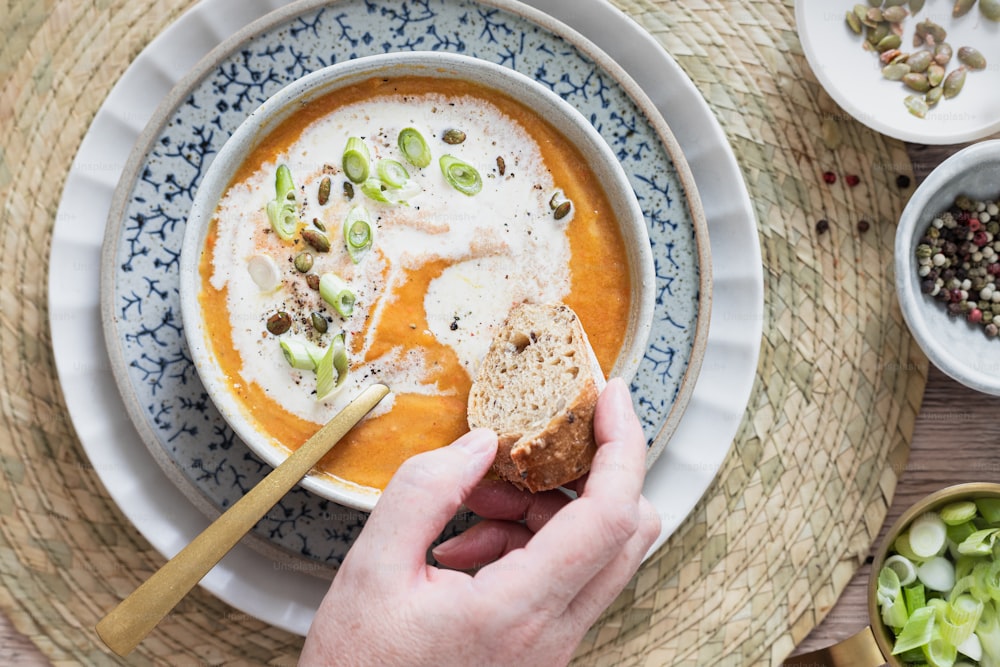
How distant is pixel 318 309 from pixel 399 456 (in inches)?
21.0

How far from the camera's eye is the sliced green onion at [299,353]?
2.66 metres

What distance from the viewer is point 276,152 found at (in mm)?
2758

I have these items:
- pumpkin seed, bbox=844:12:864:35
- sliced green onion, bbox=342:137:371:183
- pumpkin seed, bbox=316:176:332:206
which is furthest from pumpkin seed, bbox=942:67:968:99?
pumpkin seed, bbox=316:176:332:206

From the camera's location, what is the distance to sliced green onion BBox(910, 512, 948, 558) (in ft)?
10.2

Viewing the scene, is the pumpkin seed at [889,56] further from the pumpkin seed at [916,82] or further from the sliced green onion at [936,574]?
the sliced green onion at [936,574]

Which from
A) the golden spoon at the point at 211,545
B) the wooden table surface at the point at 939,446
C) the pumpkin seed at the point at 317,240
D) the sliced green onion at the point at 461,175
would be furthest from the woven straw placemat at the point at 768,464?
the pumpkin seed at the point at 317,240

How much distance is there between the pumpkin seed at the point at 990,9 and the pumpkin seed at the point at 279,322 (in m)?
2.92

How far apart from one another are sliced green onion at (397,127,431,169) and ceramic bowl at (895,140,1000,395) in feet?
5.62

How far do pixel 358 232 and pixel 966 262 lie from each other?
2.31 meters

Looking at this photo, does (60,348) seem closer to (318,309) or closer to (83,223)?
(83,223)

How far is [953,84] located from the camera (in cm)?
333

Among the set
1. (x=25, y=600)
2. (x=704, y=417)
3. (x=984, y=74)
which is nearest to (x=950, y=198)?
(x=984, y=74)

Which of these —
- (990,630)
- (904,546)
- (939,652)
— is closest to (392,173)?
(904,546)

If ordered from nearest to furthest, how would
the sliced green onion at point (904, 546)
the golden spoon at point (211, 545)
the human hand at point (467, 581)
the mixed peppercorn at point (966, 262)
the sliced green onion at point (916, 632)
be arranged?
the human hand at point (467, 581)
the golden spoon at point (211, 545)
the sliced green onion at point (916, 632)
the sliced green onion at point (904, 546)
the mixed peppercorn at point (966, 262)
